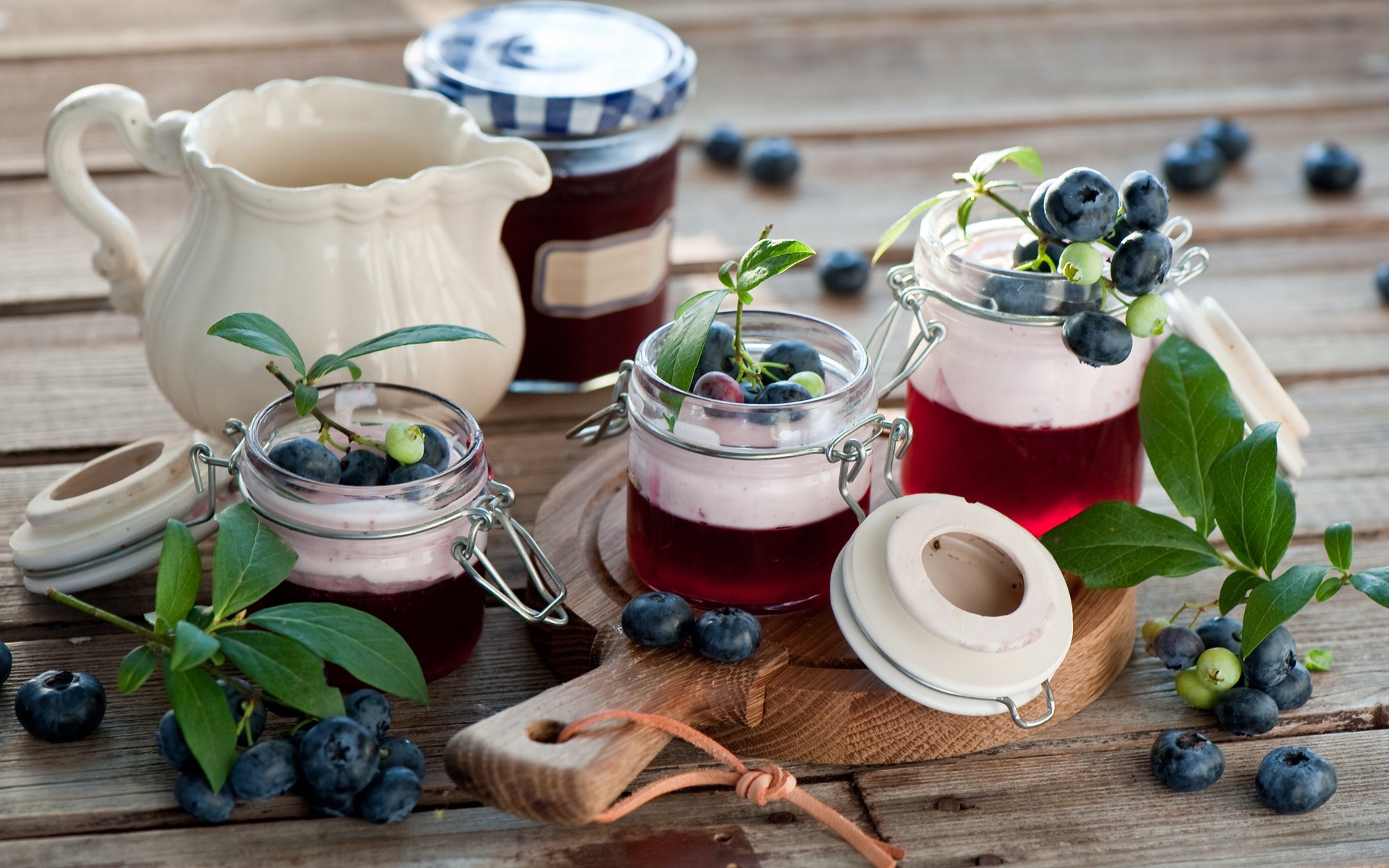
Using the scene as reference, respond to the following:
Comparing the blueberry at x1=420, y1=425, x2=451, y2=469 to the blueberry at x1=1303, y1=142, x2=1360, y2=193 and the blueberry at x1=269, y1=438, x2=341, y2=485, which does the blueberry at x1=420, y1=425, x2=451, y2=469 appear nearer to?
the blueberry at x1=269, y1=438, x2=341, y2=485

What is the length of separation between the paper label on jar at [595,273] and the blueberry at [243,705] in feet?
1.77

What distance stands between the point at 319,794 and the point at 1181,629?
0.63 meters

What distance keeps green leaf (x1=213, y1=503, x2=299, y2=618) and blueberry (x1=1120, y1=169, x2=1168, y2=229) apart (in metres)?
0.62

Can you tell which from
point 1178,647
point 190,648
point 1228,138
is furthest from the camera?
point 1228,138

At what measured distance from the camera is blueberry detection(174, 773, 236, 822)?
2.90ft

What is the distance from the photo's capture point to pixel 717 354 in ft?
3.41

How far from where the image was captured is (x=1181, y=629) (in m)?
1.06

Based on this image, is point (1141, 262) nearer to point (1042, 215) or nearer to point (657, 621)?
point (1042, 215)

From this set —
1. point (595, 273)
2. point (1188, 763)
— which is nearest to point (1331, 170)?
point (595, 273)

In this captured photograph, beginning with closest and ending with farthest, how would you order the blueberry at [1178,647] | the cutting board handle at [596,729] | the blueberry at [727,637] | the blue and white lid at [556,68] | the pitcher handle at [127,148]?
the cutting board handle at [596,729], the blueberry at [727,637], the blueberry at [1178,647], the pitcher handle at [127,148], the blue and white lid at [556,68]

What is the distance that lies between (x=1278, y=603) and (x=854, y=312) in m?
0.72

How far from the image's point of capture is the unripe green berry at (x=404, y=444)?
971mm

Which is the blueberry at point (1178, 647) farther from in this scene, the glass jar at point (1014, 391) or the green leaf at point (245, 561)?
the green leaf at point (245, 561)

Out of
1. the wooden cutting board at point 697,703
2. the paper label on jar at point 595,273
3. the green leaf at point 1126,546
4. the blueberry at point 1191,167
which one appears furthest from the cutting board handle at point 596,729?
the blueberry at point 1191,167
